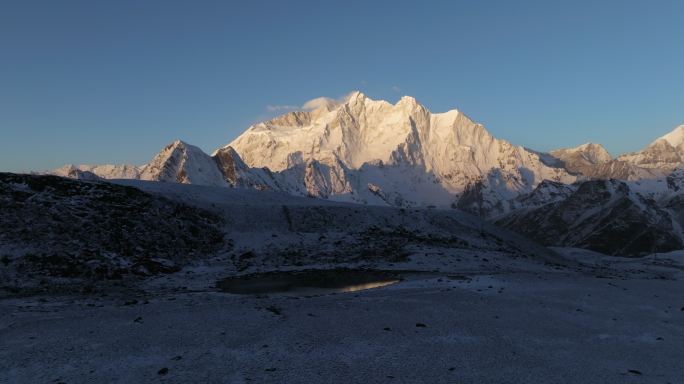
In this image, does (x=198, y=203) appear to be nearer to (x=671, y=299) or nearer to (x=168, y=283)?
(x=168, y=283)

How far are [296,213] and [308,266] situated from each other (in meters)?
17.4

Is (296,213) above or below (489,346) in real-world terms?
above

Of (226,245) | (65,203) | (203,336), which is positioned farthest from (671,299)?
(65,203)

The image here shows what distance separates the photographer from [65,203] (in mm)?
44781

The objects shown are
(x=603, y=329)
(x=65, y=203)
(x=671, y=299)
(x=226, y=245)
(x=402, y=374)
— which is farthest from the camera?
(x=226, y=245)

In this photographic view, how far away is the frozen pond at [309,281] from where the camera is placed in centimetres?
→ 3253

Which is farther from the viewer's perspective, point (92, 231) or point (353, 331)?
point (92, 231)

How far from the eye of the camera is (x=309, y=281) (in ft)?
119

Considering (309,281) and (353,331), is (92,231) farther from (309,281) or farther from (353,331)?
(353,331)

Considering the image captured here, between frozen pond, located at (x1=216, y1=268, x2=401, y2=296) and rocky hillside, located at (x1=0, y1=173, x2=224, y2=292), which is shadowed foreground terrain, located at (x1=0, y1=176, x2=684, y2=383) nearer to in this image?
rocky hillside, located at (x1=0, y1=173, x2=224, y2=292)

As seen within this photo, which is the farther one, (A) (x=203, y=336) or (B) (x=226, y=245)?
(B) (x=226, y=245)

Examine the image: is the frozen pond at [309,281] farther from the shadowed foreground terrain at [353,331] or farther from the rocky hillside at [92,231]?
→ the rocky hillside at [92,231]

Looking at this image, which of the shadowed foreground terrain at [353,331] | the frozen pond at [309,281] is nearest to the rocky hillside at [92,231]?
the shadowed foreground terrain at [353,331]

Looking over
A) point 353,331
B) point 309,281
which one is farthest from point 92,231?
point 353,331
